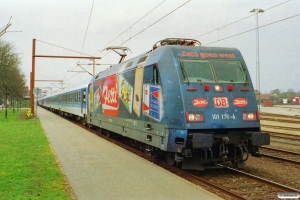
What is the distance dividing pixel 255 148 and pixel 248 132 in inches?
20.7

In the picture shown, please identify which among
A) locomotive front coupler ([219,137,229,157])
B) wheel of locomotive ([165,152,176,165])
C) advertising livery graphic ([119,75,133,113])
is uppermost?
advertising livery graphic ([119,75,133,113])

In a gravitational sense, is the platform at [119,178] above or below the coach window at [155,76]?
below

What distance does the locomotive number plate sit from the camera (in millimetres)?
9055

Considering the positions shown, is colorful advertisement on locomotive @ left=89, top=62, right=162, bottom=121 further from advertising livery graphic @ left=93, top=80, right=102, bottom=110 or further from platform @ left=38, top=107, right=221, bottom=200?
platform @ left=38, top=107, right=221, bottom=200

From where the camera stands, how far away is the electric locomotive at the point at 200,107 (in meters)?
8.80

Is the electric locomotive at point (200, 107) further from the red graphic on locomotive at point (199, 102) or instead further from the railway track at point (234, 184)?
the railway track at point (234, 184)

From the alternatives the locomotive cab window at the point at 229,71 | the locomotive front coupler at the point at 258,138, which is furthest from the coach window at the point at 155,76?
the locomotive front coupler at the point at 258,138

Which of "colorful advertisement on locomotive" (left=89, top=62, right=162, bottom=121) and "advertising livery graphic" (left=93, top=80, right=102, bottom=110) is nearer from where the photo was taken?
"colorful advertisement on locomotive" (left=89, top=62, right=162, bottom=121)

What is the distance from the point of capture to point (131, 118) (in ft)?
39.5

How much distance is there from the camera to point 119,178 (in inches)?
325

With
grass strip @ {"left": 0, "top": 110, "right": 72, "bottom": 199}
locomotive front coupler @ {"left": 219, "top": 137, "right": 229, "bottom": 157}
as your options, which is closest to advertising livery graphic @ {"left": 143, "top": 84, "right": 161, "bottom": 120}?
locomotive front coupler @ {"left": 219, "top": 137, "right": 229, "bottom": 157}

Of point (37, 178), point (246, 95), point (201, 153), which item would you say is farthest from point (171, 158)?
point (37, 178)

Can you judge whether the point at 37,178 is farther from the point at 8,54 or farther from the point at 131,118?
the point at 8,54

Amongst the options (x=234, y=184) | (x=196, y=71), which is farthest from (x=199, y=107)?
(x=234, y=184)
